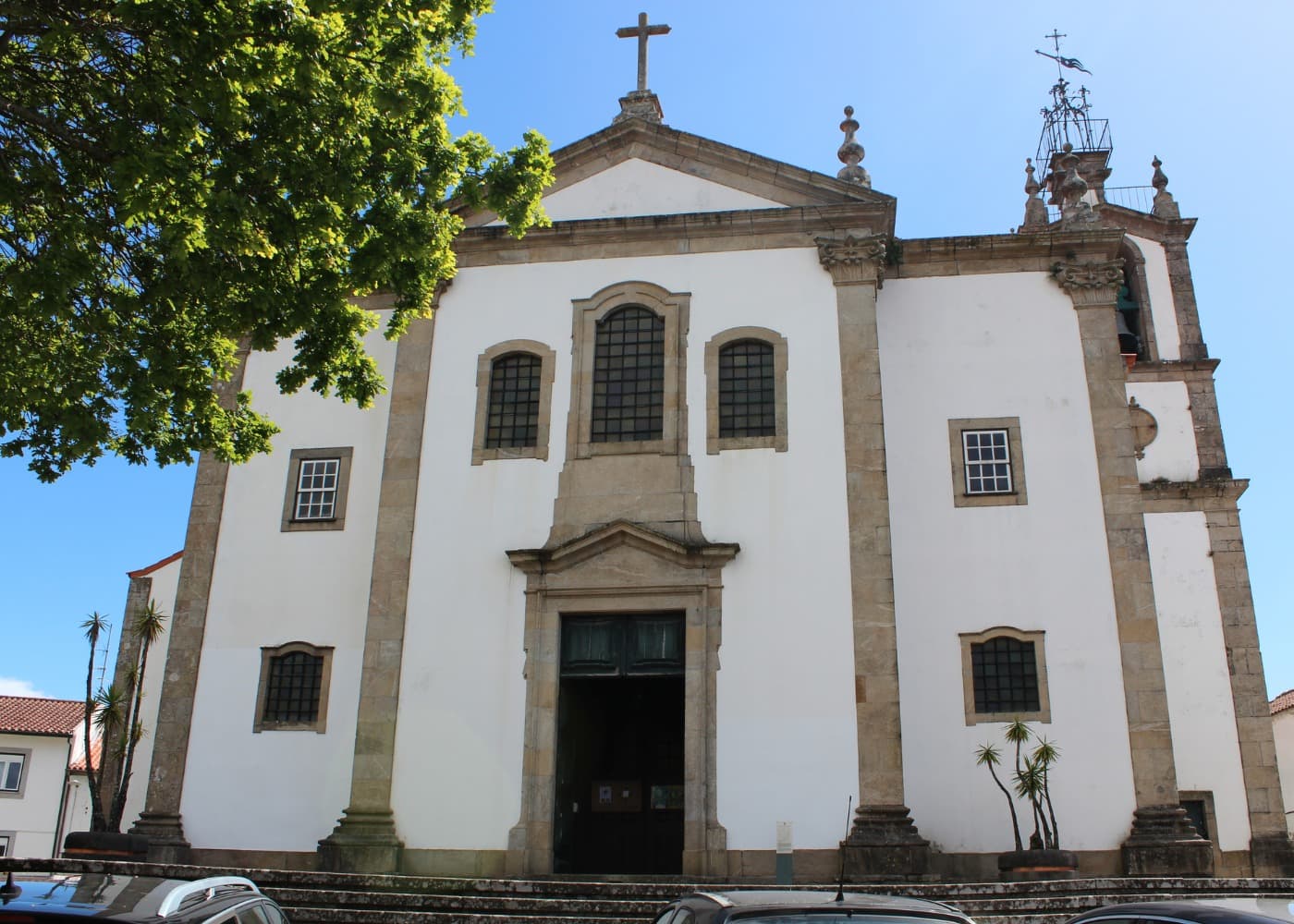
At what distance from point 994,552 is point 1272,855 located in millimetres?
8839

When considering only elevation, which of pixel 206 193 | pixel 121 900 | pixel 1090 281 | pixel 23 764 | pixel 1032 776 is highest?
pixel 1090 281

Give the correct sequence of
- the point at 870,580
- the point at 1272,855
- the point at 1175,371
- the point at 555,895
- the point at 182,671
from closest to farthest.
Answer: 1. the point at 555,895
2. the point at 870,580
3. the point at 182,671
4. the point at 1272,855
5. the point at 1175,371

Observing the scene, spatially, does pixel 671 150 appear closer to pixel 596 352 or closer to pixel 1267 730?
pixel 596 352

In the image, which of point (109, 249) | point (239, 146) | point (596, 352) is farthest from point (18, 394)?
point (596, 352)

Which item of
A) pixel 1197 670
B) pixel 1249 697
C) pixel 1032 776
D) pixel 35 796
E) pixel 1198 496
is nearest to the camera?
pixel 1032 776

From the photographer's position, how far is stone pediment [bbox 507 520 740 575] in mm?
16781

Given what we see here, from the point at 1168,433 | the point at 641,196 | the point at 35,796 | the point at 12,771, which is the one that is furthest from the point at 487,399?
the point at 12,771

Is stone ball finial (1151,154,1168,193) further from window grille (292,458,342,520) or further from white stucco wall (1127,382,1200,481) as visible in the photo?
window grille (292,458,342,520)

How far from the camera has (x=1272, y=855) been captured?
2055cm

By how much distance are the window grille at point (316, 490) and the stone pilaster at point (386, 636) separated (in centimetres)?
95

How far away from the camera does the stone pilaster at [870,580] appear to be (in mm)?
15070

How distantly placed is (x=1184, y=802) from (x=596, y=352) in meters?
13.6

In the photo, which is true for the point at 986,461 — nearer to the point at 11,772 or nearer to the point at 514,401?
the point at 514,401

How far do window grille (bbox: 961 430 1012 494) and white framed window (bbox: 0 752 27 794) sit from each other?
30.3 m
